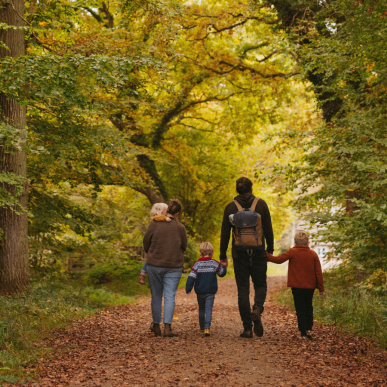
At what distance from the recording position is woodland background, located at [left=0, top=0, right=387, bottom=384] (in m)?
6.95

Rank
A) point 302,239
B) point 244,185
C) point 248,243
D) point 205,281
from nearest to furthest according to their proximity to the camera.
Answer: point 248,243 → point 244,185 → point 302,239 → point 205,281

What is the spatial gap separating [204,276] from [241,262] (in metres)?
0.78

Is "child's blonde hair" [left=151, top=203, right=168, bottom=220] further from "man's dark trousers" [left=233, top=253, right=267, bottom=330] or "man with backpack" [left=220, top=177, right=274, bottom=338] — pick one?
"man's dark trousers" [left=233, top=253, right=267, bottom=330]

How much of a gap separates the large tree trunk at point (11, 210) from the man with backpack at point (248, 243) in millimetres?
4855

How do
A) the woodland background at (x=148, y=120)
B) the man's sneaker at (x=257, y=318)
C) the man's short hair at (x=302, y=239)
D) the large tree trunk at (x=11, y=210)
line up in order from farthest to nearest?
1. the large tree trunk at (x=11, y=210)
2. the woodland background at (x=148, y=120)
3. the man's short hair at (x=302, y=239)
4. the man's sneaker at (x=257, y=318)

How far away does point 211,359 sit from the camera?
16.5ft

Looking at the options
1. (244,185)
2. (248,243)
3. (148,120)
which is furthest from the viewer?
(148,120)

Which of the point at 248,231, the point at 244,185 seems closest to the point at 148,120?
the point at 244,185

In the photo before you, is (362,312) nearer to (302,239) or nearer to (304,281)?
(304,281)

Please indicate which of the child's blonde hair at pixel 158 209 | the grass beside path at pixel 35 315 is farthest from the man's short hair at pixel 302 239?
the grass beside path at pixel 35 315

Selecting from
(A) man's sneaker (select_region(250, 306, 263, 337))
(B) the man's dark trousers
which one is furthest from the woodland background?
(A) man's sneaker (select_region(250, 306, 263, 337))

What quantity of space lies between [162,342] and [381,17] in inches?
227

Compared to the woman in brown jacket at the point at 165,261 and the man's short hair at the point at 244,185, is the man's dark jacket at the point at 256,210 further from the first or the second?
the woman in brown jacket at the point at 165,261

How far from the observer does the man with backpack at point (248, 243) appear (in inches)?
235
